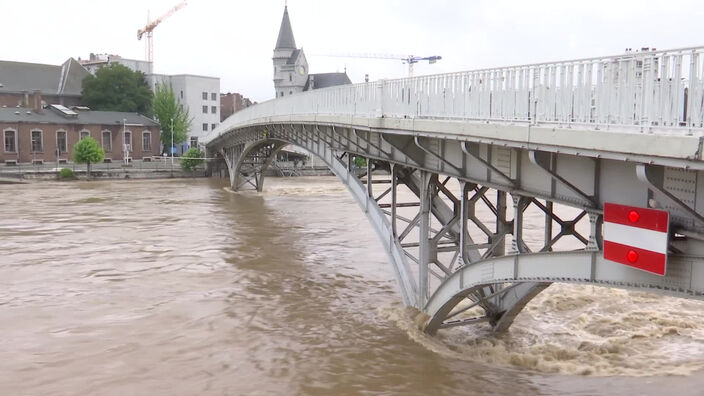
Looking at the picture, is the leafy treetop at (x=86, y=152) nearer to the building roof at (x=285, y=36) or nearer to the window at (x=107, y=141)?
the window at (x=107, y=141)

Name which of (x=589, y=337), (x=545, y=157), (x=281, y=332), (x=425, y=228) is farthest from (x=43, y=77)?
(x=545, y=157)

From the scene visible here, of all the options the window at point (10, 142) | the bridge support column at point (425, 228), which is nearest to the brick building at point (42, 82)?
the window at point (10, 142)

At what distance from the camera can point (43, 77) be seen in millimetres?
83250

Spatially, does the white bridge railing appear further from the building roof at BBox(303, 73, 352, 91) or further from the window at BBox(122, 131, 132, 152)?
the building roof at BBox(303, 73, 352, 91)

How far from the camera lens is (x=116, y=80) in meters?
80.8

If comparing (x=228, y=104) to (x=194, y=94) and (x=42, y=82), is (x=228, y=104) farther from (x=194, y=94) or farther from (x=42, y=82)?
(x=42, y=82)

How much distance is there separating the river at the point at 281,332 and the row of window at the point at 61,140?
4234 centimetres

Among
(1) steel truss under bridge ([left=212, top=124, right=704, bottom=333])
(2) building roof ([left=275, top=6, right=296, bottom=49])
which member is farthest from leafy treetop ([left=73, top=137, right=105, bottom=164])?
(2) building roof ([left=275, top=6, right=296, bottom=49])

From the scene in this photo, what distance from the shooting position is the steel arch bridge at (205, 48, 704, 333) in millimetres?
7484

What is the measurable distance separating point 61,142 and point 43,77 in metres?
18.3

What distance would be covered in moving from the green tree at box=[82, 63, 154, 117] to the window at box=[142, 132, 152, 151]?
6.73 meters

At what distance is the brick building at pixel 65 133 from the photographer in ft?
217

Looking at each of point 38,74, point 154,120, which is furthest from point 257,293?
point 38,74

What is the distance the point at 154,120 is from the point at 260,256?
59129mm
